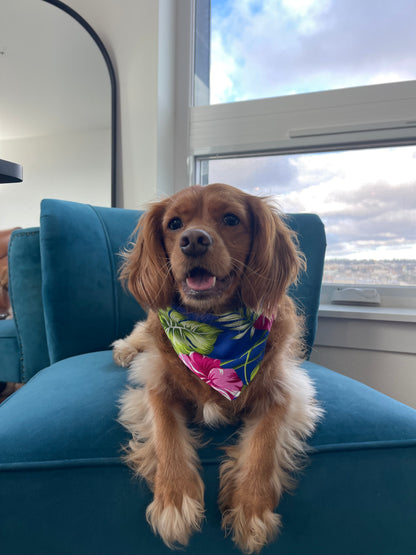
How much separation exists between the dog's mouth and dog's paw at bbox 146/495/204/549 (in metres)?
0.45

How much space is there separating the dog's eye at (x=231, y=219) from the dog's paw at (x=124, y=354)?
62 centimetres

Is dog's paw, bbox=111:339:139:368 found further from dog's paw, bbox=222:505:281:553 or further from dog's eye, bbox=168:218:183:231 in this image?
dog's paw, bbox=222:505:281:553

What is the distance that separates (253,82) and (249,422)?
78.3 inches

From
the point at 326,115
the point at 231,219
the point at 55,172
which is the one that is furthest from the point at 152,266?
the point at 55,172

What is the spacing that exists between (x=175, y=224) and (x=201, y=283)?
0.20m

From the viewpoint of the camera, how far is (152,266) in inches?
41.4

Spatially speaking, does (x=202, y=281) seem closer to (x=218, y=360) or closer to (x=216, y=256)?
(x=216, y=256)

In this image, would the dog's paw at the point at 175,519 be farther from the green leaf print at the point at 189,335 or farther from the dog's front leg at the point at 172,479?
the green leaf print at the point at 189,335

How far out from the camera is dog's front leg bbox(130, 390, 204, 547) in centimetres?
75

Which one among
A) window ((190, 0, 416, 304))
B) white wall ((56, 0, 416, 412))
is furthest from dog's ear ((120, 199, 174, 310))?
white wall ((56, 0, 416, 412))

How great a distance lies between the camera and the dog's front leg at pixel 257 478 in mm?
758

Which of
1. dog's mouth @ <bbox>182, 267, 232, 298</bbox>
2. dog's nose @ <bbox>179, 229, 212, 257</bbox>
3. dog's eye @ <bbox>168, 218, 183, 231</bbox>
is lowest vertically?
dog's mouth @ <bbox>182, 267, 232, 298</bbox>

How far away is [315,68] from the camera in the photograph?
2086 mm

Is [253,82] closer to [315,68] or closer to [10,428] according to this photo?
[315,68]
